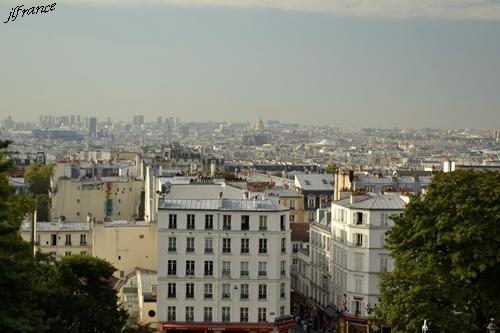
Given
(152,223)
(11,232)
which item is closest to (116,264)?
(152,223)

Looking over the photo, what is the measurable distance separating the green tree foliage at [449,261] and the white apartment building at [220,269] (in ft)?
36.6

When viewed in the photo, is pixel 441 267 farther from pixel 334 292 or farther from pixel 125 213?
pixel 125 213

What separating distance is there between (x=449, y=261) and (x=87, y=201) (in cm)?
4332

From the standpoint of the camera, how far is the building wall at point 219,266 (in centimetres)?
5050

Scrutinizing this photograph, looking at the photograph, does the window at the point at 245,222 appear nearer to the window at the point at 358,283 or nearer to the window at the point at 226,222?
the window at the point at 226,222

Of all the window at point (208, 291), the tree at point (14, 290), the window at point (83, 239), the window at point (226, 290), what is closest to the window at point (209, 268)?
the window at point (208, 291)

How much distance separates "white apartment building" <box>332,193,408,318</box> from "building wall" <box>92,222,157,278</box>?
29.7 feet

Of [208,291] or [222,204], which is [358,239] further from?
[208,291]

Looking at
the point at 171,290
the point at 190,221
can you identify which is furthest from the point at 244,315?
the point at 190,221

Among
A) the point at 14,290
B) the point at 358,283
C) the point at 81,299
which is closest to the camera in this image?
the point at 14,290

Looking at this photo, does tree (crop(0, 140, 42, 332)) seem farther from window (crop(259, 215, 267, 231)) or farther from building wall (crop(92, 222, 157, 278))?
building wall (crop(92, 222, 157, 278))

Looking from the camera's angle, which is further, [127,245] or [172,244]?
[127,245]

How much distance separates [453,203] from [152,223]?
21826mm

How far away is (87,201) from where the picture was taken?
7944cm
